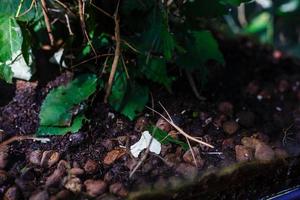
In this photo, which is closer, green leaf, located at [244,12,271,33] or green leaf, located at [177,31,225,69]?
green leaf, located at [177,31,225,69]

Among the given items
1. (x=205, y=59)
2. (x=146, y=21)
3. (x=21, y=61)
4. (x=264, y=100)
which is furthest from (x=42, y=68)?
(x=264, y=100)

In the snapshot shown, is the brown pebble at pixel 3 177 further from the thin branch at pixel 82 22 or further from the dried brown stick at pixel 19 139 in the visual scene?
the thin branch at pixel 82 22

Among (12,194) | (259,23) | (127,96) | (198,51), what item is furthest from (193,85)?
(259,23)

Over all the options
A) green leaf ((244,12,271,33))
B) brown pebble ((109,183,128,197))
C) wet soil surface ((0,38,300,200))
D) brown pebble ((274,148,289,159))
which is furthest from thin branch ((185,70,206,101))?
green leaf ((244,12,271,33))

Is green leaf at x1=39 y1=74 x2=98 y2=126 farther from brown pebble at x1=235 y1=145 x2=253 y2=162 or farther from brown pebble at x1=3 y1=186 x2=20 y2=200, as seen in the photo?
brown pebble at x1=235 y1=145 x2=253 y2=162

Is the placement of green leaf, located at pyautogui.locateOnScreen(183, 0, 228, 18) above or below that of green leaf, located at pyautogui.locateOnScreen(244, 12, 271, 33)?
above

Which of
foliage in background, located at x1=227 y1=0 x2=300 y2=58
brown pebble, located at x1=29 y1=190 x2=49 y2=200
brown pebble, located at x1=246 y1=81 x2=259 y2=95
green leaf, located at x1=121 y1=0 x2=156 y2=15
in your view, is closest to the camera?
brown pebble, located at x1=29 y1=190 x2=49 y2=200

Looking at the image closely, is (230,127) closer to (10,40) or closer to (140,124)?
(140,124)

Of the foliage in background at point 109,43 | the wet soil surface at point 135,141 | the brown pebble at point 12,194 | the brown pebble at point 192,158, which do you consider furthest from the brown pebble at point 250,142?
the brown pebble at point 12,194
